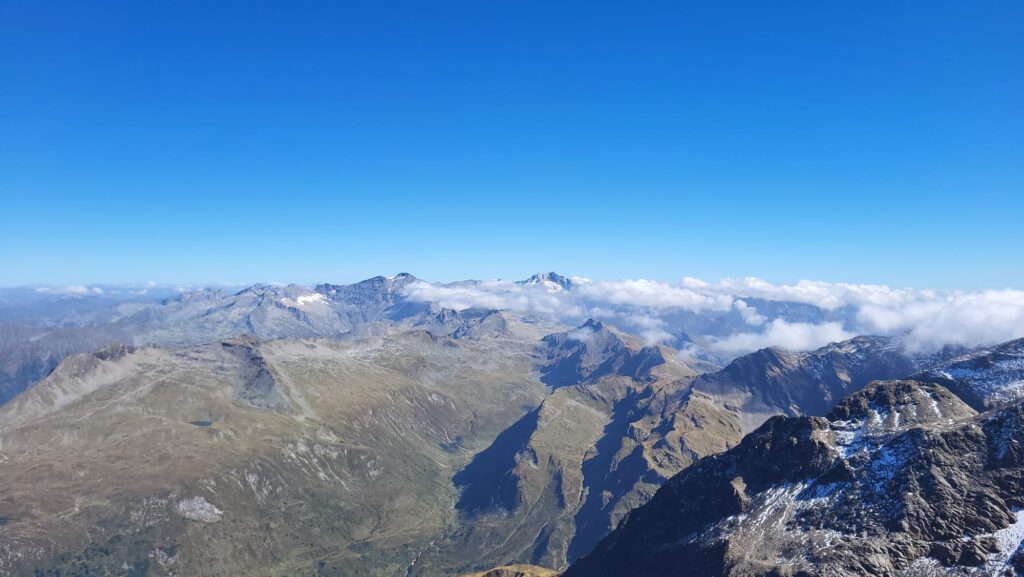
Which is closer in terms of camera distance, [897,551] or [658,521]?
[897,551]

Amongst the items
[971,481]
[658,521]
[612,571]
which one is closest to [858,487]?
[971,481]

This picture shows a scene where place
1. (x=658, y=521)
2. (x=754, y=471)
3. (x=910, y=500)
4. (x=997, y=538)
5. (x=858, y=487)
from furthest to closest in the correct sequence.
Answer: (x=658, y=521) → (x=754, y=471) → (x=858, y=487) → (x=910, y=500) → (x=997, y=538)

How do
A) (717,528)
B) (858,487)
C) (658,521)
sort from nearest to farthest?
(858,487) < (717,528) < (658,521)

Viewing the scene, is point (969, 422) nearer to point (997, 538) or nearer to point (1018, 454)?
point (1018, 454)

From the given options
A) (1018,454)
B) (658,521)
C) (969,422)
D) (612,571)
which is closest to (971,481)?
(1018,454)

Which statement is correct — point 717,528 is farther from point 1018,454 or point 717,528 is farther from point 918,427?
point 1018,454

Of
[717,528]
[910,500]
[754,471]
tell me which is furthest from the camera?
[754,471]

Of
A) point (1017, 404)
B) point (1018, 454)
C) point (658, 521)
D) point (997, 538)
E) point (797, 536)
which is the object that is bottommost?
point (658, 521)

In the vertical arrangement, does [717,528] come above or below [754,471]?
below

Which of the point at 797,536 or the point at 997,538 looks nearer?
the point at 997,538
